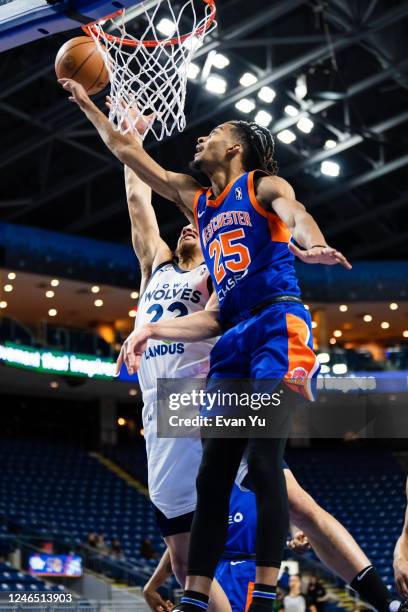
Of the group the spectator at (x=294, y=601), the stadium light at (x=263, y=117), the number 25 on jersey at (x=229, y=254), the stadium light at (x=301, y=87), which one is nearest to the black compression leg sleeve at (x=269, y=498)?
the number 25 on jersey at (x=229, y=254)

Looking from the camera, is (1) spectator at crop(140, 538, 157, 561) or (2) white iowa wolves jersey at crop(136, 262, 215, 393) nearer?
(2) white iowa wolves jersey at crop(136, 262, 215, 393)

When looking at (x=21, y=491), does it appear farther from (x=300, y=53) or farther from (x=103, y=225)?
(x=300, y=53)

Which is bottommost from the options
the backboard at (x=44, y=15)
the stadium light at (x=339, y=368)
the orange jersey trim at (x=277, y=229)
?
the orange jersey trim at (x=277, y=229)

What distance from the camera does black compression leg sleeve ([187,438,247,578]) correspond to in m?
3.14

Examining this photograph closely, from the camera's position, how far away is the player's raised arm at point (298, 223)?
3006 mm

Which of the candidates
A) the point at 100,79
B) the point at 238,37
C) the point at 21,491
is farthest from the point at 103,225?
the point at 100,79

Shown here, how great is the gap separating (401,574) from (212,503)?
33.3 inches

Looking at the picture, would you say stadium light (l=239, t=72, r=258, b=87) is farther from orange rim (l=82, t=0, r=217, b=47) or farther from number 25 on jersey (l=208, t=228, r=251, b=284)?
number 25 on jersey (l=208, t=228, r=251, b=284)

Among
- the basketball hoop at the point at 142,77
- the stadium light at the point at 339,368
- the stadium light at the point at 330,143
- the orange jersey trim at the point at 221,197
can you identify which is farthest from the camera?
the stadium light at the point at 339,368

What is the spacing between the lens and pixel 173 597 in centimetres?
1394

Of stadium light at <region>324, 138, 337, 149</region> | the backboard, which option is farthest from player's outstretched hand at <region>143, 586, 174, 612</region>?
stadium light at <region>324, 138, 337, 149</region>

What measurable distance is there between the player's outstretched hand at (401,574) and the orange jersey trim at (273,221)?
4.14 feet

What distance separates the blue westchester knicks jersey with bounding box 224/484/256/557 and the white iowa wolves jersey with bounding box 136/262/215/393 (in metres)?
0.64

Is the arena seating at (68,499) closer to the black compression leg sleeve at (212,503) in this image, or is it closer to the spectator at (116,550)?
the spectator at (116,550)
